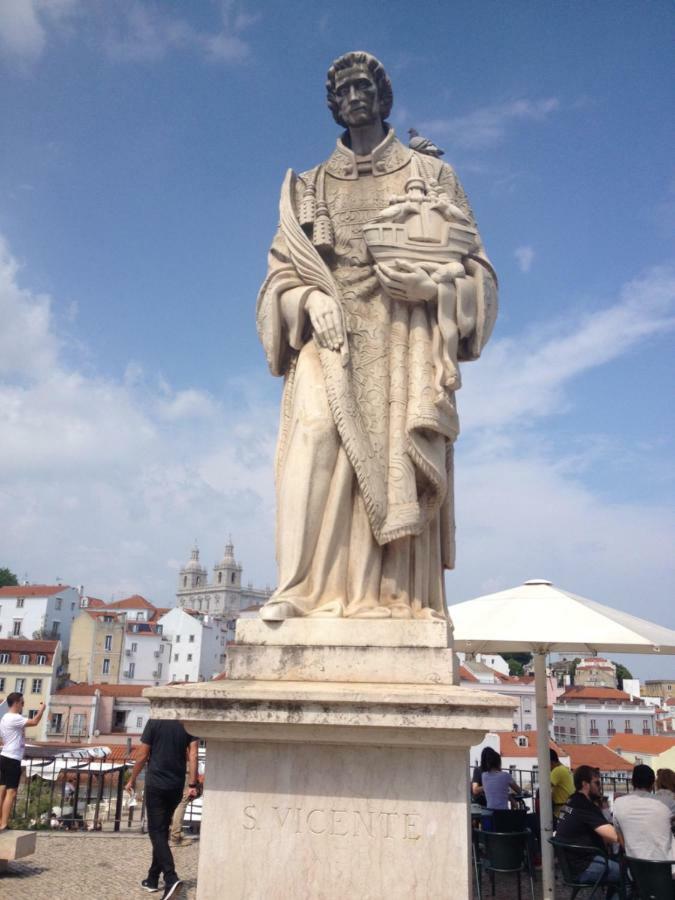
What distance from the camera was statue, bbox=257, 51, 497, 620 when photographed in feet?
14.8

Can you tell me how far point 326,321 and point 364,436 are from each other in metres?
0.81

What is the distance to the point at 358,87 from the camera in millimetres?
5500

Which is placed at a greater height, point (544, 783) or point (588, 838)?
point (544, 783)

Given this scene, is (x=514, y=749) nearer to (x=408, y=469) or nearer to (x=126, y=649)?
(x=408, y=469)

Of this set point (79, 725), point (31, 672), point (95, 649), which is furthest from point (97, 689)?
point (95, 649)

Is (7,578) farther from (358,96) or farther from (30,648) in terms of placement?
(358,96)

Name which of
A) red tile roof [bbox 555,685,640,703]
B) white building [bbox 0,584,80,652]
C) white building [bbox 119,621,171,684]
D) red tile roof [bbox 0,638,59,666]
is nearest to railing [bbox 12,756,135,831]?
red tile roof [bbox 0,638,59,666]

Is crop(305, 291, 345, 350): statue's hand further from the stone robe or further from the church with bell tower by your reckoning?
the church with bell tower

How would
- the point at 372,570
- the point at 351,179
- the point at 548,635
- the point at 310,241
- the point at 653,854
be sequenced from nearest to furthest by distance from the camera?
the point at 372,570
the point at 310,241
the point at 351,179
the point at 653,854
the point at 548,635

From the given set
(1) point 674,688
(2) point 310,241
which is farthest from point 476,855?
(1) point 674,688

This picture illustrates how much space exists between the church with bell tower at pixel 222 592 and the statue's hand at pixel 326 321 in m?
151

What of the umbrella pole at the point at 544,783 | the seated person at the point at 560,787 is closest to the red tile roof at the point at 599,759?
the seated person at the point at 560,787

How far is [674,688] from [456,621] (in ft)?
388

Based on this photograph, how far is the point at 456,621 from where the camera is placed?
856 cm
